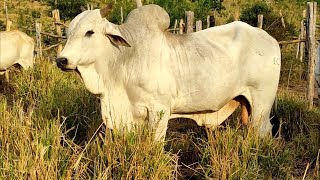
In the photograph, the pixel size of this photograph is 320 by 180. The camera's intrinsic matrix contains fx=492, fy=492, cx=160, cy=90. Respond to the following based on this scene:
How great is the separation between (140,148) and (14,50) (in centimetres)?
574

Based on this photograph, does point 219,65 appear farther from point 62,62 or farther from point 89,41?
point 62,62

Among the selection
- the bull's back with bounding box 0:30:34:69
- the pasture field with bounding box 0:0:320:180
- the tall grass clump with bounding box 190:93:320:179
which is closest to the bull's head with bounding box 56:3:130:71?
the pasture field with bounding box 0:0:320:180

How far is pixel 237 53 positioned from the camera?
3836 mm

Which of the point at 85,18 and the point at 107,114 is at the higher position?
the point at 85,18

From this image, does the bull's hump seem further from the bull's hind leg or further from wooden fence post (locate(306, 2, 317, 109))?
wooden fence post (locate(306, 2, 317, 109))

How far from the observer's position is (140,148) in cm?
298

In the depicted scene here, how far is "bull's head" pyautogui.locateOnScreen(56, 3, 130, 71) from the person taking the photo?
3.21m

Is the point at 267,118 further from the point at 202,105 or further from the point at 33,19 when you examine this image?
the point at 33,19

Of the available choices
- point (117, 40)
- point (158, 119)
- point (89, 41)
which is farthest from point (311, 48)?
point (89, 41)

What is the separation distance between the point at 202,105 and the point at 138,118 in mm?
541

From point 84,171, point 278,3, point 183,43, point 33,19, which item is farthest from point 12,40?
point 278,3

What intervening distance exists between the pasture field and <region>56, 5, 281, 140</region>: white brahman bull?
23 centimetres

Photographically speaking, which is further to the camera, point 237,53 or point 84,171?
point 237,53

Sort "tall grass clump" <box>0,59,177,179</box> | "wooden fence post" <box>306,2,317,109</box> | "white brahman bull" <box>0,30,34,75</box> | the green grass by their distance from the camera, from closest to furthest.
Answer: "tall grass clump" <box>0,59,177,179</box> < the green grass < "wooden fence post" <box>306,2,317,109</box> < "white brahman bull" <box>0,30,34,75</box>
